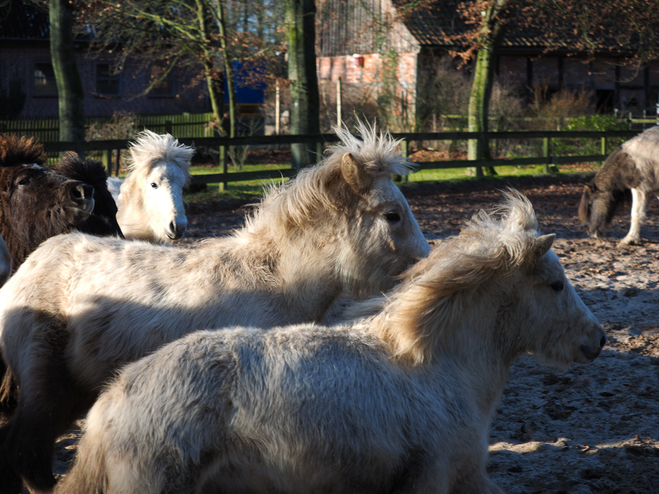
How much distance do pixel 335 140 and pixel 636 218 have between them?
24.6 feet

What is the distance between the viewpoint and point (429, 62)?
94.4 ft

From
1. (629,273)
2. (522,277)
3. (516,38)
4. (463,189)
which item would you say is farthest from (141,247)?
(516,38)

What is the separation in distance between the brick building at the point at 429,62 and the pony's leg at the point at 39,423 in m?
21.4

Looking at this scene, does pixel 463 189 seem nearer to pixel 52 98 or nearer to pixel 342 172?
pixel 342 172

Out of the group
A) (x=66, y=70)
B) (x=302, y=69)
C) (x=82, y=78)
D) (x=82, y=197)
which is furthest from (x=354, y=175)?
(x=82, y=78)

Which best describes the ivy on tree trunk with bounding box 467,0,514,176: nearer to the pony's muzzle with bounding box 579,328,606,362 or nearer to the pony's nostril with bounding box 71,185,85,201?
the pony's nostril with bounding box 71,185,85,201

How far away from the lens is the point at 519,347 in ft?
10.6

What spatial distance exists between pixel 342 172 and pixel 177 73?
104 ft

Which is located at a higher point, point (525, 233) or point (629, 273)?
point (525, 233)

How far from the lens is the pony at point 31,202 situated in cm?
498

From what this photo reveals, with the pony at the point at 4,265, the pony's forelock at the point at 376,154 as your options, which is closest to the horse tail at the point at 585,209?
the pony's forelock at the point at 376,154

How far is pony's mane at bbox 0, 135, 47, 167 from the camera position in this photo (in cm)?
543

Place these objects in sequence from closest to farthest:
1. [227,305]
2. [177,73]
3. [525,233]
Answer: [525,233] → [227,305] → [177,73]

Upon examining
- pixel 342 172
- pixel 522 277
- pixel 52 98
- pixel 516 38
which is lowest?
pixel 522 277
